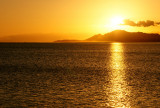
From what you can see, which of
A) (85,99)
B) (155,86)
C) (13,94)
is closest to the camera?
(85,99)

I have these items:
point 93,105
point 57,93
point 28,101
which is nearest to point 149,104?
point 93,105

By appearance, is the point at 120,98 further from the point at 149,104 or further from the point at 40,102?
the point at 40,102

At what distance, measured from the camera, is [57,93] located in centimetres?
2956

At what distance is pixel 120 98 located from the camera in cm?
2730

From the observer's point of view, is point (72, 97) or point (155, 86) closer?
point (72, 97)

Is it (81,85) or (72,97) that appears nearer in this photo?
(72,97)

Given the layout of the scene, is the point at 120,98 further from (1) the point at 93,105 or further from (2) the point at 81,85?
(2) the point at 81,85

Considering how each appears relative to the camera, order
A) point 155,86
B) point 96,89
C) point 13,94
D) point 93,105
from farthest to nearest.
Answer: point 155,86 < point 96,89 < point 13,94 < point 93,105

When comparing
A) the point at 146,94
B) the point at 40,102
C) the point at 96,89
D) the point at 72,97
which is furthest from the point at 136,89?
the point at 40,102

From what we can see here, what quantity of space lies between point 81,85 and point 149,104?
12.7m

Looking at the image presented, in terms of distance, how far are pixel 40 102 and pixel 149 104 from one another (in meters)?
12.0

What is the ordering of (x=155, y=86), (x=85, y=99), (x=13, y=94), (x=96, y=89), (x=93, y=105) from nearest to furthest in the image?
(x=93, y=105)
(x=85, y=99)
(x=13, y=94)
(x=96, y=89)
(x=155, y=86)

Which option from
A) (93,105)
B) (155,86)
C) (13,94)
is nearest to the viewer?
(93,105)

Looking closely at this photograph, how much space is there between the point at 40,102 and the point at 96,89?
978cm
